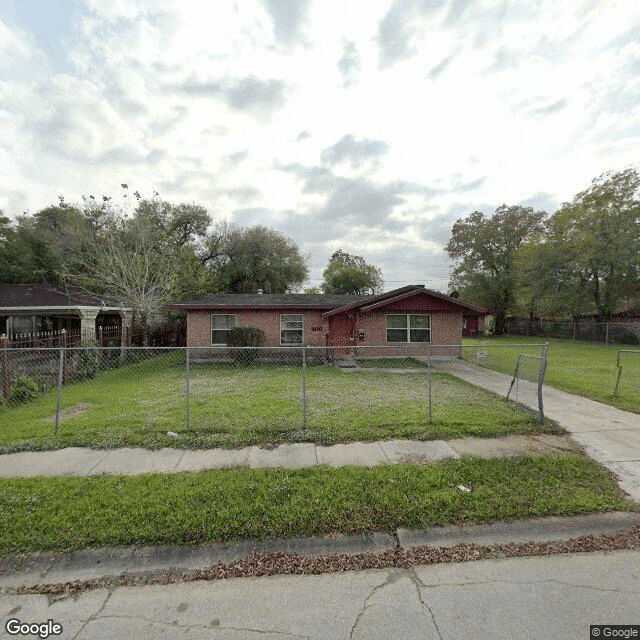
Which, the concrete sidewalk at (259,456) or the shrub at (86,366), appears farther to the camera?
the shrub at (86,366)

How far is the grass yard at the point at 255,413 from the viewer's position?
218 inches

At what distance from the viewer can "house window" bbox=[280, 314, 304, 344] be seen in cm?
1536

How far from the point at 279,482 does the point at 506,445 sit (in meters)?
3.67

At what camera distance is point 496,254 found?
32875 millimetres

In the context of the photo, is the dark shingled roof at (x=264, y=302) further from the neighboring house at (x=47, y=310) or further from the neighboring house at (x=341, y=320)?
the neighboring house at (x=47, y=310)

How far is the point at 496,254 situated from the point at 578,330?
10.6 metres

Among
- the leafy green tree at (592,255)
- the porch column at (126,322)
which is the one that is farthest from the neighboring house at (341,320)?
the leafy green tree at (592,255)

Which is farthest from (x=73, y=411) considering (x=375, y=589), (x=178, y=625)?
(x=375, y=589)

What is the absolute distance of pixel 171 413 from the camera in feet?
22.5

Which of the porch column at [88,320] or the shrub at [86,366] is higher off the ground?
the porch column at [88,320]

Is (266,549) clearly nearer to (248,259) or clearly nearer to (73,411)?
(73,411)

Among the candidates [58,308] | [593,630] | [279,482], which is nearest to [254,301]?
[58,308]

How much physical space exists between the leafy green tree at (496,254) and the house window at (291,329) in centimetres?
2455

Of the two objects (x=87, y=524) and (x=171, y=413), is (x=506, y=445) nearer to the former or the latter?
(x=87, y=524)
